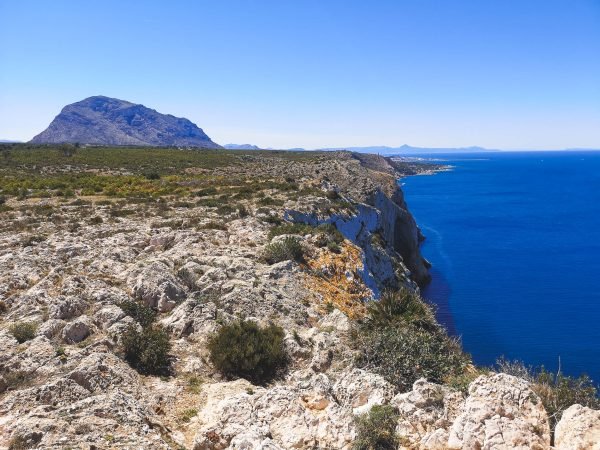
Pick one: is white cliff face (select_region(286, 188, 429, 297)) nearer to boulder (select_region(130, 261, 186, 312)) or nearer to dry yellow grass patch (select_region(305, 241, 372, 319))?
dry yellow grass patch (select_region(305, 241, 372, 319))

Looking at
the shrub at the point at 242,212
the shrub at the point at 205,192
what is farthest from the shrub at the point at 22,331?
the shrub at the point at 205,192

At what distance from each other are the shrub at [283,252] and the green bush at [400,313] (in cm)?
440

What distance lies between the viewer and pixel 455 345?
1084 cm

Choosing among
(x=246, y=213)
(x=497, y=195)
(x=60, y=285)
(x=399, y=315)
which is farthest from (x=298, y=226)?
(x=497, y=195)

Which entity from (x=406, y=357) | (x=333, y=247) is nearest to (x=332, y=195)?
(x=333, y=247)

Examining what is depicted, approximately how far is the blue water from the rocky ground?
1808cm

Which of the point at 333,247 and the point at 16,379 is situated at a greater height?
the point at 333,247

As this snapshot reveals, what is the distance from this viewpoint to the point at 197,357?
988 centimetres

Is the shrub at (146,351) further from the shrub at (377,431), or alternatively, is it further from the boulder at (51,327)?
the shrub at (377,431)

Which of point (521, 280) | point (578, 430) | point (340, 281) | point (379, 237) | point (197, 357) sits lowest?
point (521, 280)

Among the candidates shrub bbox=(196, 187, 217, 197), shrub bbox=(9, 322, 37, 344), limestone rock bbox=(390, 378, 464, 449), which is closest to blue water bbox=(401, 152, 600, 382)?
limestone rock bbox=(390, 378, 464, 449)

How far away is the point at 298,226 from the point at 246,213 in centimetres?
378

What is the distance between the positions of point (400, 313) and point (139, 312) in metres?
7.41

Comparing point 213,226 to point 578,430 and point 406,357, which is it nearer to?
point 406,357
